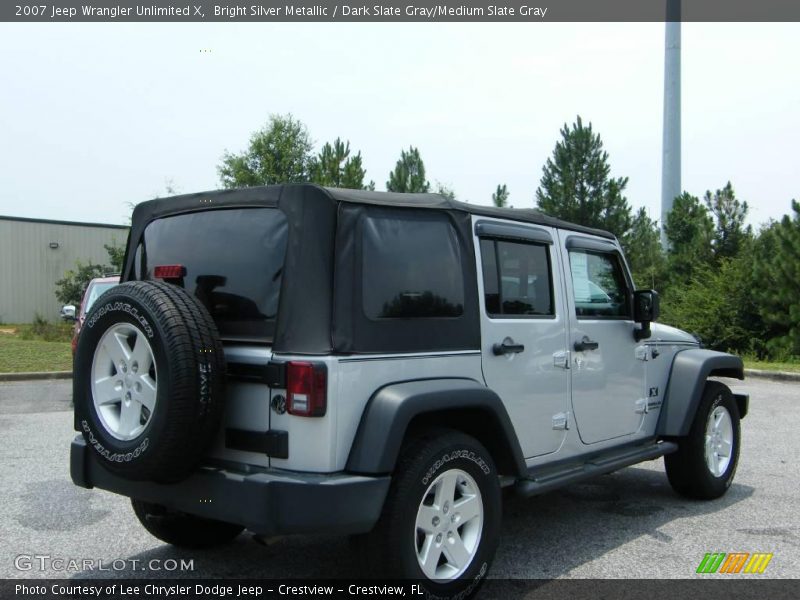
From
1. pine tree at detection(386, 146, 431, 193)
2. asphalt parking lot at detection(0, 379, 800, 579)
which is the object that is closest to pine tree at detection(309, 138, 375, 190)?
pine tree at detection(386, 146, 431, 193)

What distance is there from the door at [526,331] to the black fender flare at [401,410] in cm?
25

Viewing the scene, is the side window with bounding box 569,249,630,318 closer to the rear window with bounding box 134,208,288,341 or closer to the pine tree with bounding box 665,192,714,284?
the rear window with bounding box 134,208,288,341

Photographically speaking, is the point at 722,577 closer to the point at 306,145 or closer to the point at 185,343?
the point at 185,343

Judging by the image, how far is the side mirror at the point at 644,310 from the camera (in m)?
5.19

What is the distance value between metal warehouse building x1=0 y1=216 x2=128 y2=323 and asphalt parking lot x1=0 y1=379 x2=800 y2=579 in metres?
27.3

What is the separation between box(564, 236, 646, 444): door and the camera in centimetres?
473

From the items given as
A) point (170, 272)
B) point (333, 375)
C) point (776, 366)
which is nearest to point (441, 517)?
point (333, 375)

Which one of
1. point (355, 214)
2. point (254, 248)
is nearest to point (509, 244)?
point (355, 214)

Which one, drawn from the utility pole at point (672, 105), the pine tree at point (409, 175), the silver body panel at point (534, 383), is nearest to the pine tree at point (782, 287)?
the utility pole at point (672, 105)

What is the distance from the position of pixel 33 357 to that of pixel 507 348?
14.0 meters

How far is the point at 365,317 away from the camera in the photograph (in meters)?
3.49

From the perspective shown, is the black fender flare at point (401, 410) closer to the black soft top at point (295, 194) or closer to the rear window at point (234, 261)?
the rear window at point (234, 261)

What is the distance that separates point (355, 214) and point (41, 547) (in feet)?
9.31

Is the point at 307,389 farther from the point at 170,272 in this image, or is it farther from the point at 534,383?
the point at 534,383
